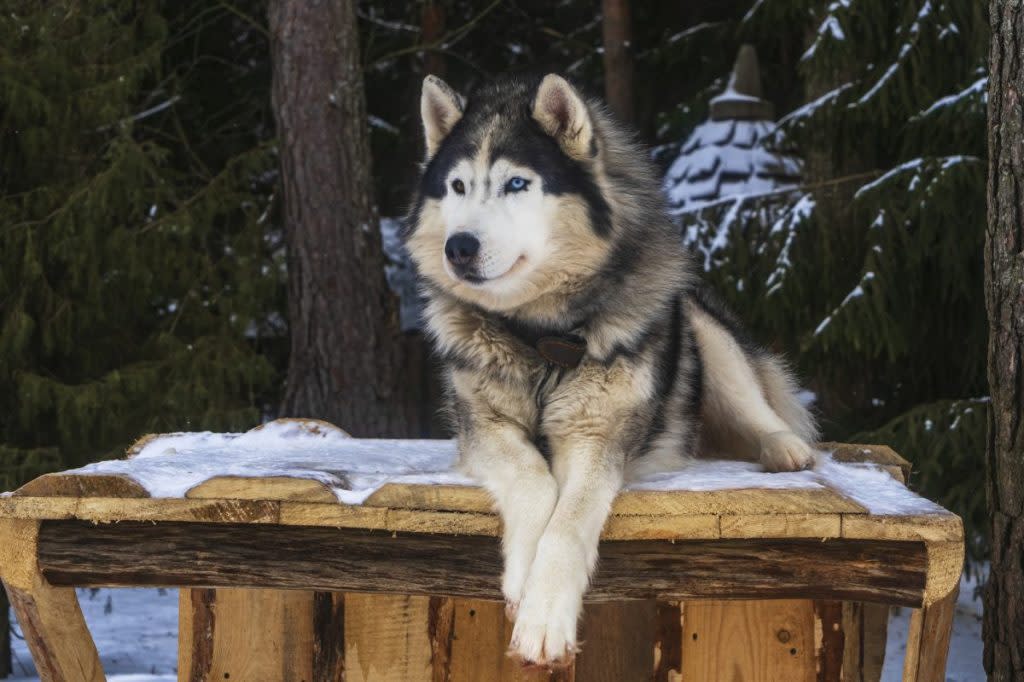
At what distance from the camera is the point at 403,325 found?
7.48 metres

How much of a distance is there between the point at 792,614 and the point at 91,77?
15.6 feet

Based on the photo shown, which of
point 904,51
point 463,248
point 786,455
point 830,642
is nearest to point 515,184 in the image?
point 463,248

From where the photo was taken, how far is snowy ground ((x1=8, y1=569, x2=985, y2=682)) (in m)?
5.12

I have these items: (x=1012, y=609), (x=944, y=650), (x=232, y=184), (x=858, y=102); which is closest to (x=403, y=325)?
(x=232, y=184)

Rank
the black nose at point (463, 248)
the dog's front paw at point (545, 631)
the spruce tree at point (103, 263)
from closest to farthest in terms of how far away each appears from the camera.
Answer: the dog's front paw at point (545, 631)
the black nose at point (463, 248)
the spruce tree at point (103, 263)

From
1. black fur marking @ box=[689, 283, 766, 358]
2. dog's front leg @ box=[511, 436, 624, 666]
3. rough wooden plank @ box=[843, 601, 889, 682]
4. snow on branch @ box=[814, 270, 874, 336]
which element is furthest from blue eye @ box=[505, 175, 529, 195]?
snow on branch @ box=[814, 270, 874, 336]

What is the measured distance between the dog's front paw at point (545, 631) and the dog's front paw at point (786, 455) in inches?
37.1

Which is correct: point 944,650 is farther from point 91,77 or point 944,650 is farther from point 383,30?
point 383,30

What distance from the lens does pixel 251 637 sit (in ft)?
9.82

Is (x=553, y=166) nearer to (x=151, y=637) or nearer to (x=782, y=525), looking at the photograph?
(x=782, y=525)

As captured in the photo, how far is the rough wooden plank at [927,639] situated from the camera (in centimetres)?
246

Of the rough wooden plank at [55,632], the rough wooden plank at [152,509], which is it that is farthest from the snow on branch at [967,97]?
the rough wooden plank at [55,632]

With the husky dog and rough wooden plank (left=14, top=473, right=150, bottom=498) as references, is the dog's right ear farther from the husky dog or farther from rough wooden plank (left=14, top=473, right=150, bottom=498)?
rough wooden plank (left=14, top=473, right=150, bottom=498)

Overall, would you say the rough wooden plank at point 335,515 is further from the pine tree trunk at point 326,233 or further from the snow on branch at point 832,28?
the snow on branch at point 832,28
